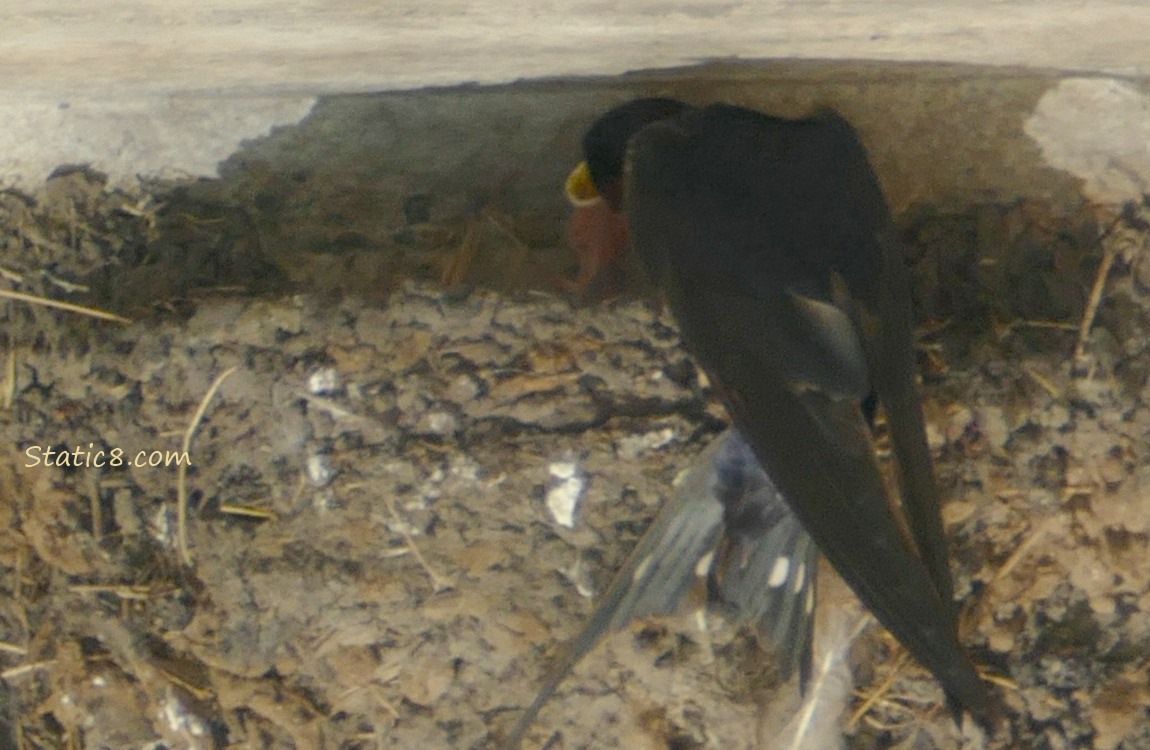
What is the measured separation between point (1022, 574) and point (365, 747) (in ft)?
3.84

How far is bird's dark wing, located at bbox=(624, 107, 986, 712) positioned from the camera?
2.09 metres

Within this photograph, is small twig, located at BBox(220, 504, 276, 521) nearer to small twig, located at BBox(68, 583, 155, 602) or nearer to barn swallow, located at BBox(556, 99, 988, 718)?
small twig, located at BBox(68, 583, 155, 602)

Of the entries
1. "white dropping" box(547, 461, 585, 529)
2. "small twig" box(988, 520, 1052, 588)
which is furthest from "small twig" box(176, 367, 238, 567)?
"small twig" box(988, 520, 1052, 588)

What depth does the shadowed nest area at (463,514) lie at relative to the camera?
2.58 meters

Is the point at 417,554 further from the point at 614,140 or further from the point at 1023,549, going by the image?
the point at 1023,549

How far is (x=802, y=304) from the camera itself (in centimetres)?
244

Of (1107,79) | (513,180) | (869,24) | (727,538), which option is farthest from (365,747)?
(1107,79)

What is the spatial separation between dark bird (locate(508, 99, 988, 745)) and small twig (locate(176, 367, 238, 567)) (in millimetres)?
702

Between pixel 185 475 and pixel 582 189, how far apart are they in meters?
0.89

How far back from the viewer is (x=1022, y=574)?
2578 millimetres

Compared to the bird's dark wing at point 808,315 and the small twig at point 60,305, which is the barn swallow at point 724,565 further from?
the small twig at point 60,305

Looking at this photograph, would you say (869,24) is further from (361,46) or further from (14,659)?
(14,659)

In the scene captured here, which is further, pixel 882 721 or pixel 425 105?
pixel 425 105

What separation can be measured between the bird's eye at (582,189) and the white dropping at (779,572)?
0.74m
